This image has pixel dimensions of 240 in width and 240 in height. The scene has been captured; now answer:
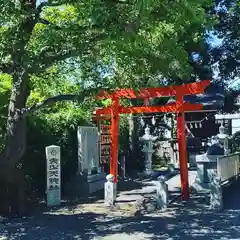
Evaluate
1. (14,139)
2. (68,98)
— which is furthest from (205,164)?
(14,139)

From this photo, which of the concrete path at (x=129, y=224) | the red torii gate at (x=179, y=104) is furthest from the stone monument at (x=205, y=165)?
the concrete path at (x=129, y=224)

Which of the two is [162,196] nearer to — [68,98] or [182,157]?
[182,157]

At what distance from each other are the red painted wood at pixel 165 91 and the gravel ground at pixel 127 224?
10.0 feet

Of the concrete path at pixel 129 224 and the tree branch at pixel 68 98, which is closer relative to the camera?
the concrete path at pixel 129 224

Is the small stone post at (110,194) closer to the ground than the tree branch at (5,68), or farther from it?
closer to the ground

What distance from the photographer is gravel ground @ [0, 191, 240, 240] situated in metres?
8.51

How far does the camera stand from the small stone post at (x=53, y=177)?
12.3 m

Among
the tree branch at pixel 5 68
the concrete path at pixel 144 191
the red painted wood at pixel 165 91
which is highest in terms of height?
the tree branch at pixel 5 68

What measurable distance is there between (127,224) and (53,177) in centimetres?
377

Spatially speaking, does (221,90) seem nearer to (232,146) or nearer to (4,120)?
(232,146)

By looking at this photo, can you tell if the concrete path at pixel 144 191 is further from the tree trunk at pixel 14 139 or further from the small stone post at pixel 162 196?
the tree trunk at pixel 14 139

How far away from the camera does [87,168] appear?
15.2 meters

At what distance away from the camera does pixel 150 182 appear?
16906 millimetres

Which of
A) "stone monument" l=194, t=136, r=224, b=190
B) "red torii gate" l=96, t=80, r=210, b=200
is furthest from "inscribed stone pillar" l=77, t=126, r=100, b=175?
"stone monument" l=194, t=136, r=224, b=190
